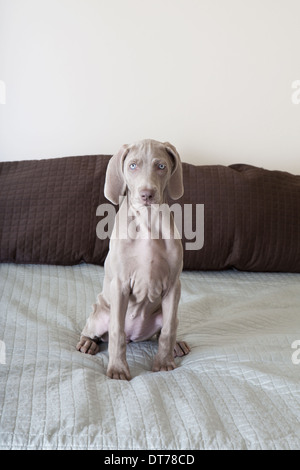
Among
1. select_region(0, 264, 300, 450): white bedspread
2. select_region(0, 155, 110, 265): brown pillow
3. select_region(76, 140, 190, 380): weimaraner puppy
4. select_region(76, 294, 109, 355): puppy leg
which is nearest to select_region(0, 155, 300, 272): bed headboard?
select_region(0, 155, 110, 265): brown pillow

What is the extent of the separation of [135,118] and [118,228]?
1.37 metres

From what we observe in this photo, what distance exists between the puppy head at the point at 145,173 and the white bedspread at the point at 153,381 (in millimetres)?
476

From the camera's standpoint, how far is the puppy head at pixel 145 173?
1.26m

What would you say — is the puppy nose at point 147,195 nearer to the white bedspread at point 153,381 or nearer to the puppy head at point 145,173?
the puppy head at point 145,173

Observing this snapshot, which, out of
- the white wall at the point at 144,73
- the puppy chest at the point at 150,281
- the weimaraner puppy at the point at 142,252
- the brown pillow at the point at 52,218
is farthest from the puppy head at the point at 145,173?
the white wall at the point at 144,73

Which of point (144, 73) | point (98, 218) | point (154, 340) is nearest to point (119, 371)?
point (154, 340)

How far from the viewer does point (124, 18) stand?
8.39ft

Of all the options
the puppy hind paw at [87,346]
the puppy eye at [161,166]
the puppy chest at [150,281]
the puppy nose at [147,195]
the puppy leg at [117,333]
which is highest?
the puppy eye at [161,166]

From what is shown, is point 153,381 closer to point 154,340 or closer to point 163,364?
point 163,364

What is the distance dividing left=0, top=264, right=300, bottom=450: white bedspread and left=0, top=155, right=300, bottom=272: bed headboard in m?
0.22

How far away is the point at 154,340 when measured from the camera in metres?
1.64

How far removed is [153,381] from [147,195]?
0.48 metres

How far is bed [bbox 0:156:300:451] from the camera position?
3.42 ft

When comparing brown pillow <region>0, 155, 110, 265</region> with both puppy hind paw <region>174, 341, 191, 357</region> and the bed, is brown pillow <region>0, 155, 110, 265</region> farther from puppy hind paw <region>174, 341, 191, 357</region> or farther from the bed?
puppy hind paw <region>174, 341, 191, 357</region>
